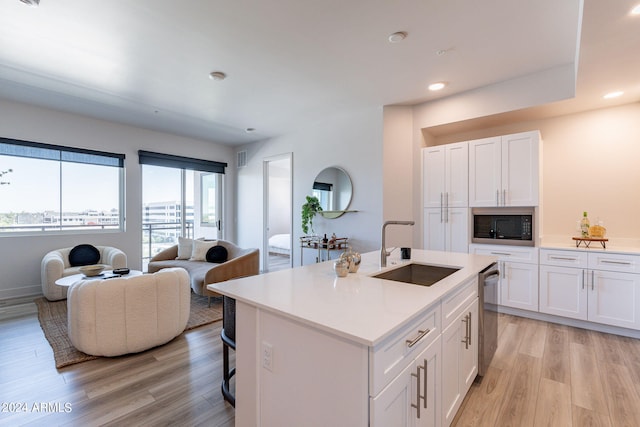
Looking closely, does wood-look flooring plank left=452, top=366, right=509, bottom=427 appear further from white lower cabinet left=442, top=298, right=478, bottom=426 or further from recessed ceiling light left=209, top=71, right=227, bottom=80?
recessed ceiling light left=209, top=71, right=227, bottom=80

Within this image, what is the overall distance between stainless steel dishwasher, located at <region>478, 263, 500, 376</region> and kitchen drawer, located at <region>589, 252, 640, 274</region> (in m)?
1.57

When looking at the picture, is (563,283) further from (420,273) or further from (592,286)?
(420,273)

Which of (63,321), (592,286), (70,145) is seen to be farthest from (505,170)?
(70,145)

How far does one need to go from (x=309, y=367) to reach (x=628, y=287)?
354 centimetres

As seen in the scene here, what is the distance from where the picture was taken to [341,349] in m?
1.05

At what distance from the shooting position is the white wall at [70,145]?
4082 millimetres

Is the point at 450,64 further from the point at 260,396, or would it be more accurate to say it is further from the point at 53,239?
the point at 53,239

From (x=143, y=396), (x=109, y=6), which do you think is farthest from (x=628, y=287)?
(x=109, y=6)

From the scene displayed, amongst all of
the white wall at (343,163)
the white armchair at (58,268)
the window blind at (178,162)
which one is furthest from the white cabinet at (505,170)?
the window blind at (178,162)

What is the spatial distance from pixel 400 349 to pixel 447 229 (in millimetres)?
3122

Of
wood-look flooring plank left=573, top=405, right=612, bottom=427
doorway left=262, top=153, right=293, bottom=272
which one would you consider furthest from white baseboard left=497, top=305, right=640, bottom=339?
doorway left=262, top=153, right=293, bottom=272

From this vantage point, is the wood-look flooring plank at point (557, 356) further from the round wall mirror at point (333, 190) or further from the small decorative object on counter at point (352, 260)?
the round wall mirror at point (333, 190)

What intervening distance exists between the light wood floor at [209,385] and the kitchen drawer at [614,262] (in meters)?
0.71

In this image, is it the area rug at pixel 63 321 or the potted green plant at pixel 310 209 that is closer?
the area rug at pixel 63 321
